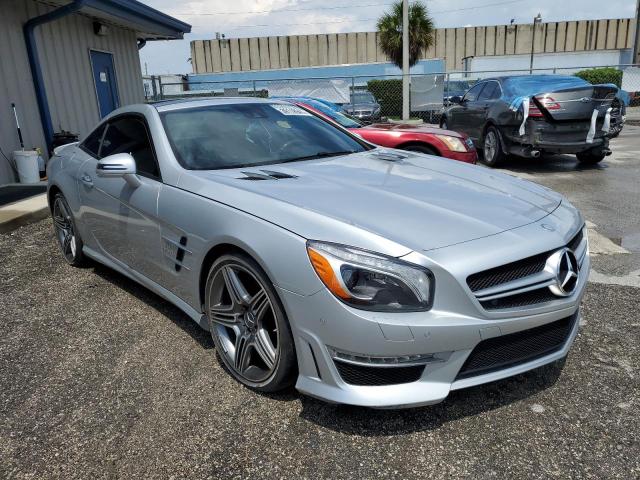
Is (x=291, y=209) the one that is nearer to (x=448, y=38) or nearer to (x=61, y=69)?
(x=61, y=69)

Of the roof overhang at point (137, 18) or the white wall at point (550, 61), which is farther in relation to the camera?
the white wall at point (550, 61)

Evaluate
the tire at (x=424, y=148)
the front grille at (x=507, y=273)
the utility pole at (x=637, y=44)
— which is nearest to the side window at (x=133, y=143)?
the front grille at (x=507, y=273)

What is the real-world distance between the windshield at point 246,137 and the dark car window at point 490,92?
6513mm

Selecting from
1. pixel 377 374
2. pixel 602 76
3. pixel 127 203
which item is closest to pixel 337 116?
pixel 127 203

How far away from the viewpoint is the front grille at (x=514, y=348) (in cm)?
214

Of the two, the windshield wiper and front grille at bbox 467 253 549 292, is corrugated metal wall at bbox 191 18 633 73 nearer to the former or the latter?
the windshield wiper

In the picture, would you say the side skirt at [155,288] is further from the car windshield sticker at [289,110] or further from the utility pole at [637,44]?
the utility pole at [637,44]

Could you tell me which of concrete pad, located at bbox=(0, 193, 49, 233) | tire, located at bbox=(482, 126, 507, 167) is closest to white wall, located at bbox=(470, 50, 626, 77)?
tire, located at bbox=(482, 126, 507, 167)

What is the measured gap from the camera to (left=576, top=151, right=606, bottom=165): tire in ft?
29.2

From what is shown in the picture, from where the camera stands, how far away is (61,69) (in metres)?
9.45

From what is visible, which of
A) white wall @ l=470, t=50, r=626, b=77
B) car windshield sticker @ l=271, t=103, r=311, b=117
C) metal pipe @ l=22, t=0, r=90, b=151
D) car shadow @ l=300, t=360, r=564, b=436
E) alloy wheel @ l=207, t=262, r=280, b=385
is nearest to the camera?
car shadow @ l=300, t=360, r=564, b=436

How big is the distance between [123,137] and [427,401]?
9.20ft

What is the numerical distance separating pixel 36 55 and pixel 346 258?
8652 millimetres

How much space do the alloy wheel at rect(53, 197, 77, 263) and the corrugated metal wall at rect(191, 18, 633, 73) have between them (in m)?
45.3
